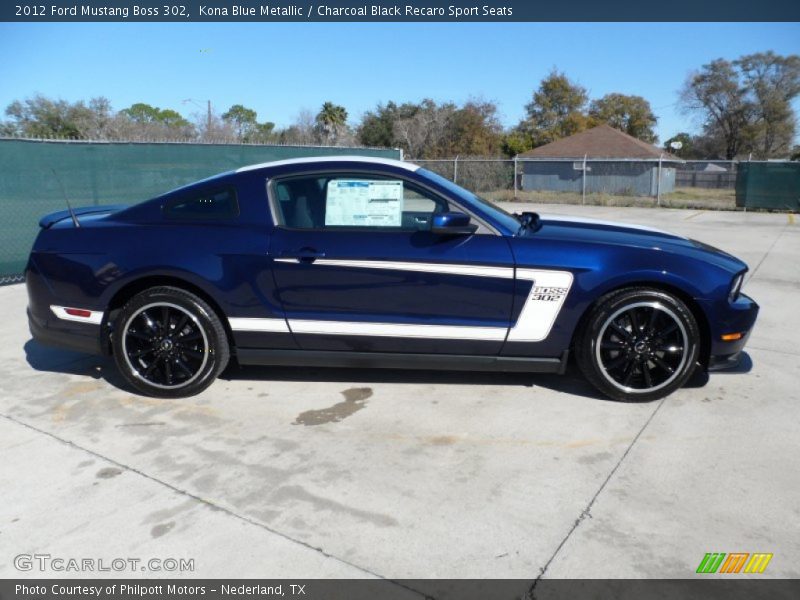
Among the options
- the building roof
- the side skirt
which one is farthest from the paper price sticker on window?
the building roof

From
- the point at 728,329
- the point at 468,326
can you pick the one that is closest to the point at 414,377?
the point at 468,326

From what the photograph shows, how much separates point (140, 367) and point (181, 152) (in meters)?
6.88

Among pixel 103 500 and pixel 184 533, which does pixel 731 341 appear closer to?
pixel 184 533

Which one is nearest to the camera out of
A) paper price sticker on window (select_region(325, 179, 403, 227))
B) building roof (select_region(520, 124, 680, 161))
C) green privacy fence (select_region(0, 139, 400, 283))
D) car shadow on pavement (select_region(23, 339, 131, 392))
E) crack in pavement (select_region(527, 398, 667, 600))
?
crack in pavement (select_region(527, 398, 667, 600))

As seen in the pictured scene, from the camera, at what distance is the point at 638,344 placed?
3.97m

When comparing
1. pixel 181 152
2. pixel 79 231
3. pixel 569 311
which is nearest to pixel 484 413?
pixel 569 311

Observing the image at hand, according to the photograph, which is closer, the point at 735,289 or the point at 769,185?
the point at 735,289

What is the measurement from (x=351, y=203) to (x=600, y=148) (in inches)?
1572

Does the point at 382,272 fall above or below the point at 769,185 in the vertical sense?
below

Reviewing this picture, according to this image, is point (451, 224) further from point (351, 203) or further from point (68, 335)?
point (68, 335)

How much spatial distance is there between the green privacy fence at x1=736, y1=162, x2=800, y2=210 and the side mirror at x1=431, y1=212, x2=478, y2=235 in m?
18.6

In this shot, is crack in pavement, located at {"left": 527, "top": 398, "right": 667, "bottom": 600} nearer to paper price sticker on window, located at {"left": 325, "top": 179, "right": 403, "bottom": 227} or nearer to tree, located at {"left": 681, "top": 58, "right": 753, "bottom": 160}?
Result: paper price sticker on window, located at {"left": 325, "top": 179, "right": 403, "bottom": 227}

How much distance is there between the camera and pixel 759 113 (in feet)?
185

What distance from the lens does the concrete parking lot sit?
2631 mm
